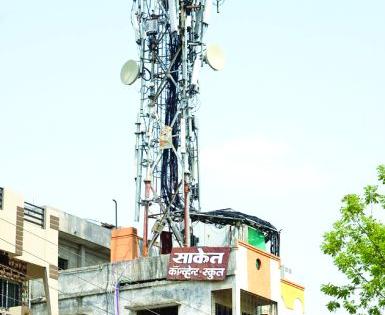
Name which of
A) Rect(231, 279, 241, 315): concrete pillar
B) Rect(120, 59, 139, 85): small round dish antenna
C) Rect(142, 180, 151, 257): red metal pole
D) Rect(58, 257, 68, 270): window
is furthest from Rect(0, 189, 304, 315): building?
Rect(120, 59, 139, 85): small round dish antenna

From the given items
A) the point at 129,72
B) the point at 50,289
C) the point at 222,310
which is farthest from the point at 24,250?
the point at 129,72

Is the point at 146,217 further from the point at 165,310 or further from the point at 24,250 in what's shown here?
the point at 24,250

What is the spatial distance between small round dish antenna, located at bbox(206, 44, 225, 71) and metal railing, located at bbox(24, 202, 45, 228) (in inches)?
734

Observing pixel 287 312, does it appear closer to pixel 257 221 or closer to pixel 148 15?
pixel 257 221

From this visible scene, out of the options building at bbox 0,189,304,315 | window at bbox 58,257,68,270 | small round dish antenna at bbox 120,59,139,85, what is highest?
small round dish antenna at bbox 120,59,139,85

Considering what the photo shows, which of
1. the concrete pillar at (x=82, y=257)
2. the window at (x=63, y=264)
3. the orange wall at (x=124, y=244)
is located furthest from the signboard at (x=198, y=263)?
the concrete pillar at (x=82, y=257)

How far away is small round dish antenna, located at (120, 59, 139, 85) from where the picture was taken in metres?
64.1

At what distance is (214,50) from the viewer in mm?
64000

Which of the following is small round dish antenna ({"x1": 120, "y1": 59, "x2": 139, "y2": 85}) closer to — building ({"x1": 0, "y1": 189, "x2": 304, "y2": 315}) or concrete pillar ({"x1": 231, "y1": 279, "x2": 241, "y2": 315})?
building ({"x1": 0, "y1": 189, "x2": 304, "y2": 315})

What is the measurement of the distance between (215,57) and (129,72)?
4606mm

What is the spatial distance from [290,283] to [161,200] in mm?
7774

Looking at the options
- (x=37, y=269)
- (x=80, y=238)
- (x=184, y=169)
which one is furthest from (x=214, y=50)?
(x=37, y=269)

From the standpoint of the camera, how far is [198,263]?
55562mm

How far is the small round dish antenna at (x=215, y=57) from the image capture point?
6369 centimetres
